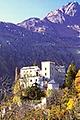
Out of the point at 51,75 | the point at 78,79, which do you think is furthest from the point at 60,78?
the point at 78,79

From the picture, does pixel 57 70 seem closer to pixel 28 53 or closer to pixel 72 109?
pixel 72 109

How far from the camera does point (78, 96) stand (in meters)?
47.3

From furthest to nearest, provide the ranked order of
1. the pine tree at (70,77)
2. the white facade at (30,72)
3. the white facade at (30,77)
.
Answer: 1. the white facade at (30,72)
2. the white facade at (30,77)
3. the pine tree at (70,77)

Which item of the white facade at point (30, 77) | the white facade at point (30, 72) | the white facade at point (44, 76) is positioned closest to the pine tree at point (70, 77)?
the white facade at point (44, 76)

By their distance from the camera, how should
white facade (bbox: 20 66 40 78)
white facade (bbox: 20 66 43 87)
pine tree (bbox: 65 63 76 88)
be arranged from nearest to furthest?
1. pine tree (bbox: 65 63 76 88)
2. white facade (bbox: 20 66 43 87)
3. white facade (bbox: 20 66 40 78)

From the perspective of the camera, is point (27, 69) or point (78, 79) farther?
point (27, 69)

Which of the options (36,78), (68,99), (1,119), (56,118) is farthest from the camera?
(36,78)

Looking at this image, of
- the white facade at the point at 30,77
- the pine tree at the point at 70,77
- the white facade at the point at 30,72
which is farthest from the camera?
the white facade at the point at 30,72

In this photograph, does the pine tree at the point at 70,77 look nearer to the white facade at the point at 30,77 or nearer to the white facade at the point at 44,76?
the white facade at the point at 44,76

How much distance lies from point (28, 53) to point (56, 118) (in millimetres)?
159953

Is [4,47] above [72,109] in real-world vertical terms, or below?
above

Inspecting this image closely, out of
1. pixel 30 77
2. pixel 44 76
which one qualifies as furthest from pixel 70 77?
pixel 30 77

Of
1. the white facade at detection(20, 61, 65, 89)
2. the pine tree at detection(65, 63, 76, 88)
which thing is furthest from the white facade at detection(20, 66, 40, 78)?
the pine tree at detection(65, 63, 76, 88)

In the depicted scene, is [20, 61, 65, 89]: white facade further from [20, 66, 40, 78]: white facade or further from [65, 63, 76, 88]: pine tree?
[65, 63, 76, 88]: pine tree
